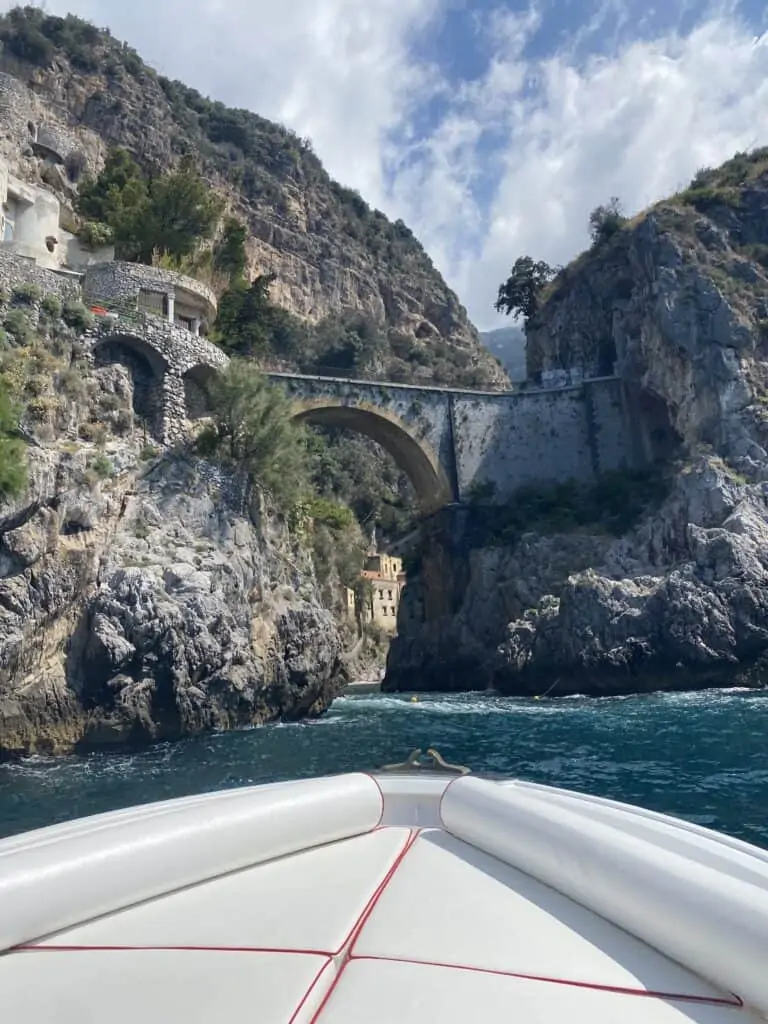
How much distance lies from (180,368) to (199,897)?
17.8m

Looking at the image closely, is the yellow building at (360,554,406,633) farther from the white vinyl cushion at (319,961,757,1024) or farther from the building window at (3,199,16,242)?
the white vinyl cushion at (319,961,757,1024)

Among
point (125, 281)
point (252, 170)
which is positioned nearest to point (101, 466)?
point (125, 281)

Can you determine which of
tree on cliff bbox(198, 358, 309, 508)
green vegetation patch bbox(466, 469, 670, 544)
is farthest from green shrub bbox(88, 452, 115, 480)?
green vegetation patch bbox(466, 469, 670, 544)

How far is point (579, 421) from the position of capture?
31.4m

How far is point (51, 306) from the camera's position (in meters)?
17.3

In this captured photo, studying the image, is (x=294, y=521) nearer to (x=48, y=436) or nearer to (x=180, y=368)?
(x=180, y=368)

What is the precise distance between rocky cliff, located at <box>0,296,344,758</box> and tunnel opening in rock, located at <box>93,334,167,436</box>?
0.46 metres

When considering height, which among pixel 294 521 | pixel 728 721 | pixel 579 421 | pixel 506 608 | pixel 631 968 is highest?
pixel 579 421

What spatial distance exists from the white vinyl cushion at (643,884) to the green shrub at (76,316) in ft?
55.9

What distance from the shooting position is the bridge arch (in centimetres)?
2795

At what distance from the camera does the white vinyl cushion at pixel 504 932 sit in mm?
2078

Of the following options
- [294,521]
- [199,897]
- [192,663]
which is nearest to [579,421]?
[294,521]

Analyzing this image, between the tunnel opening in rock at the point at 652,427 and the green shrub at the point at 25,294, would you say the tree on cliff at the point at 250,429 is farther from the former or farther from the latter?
the tunnel opening in rock at the point at 652,427

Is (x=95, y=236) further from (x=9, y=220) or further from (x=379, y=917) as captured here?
(x=379, y=917)
